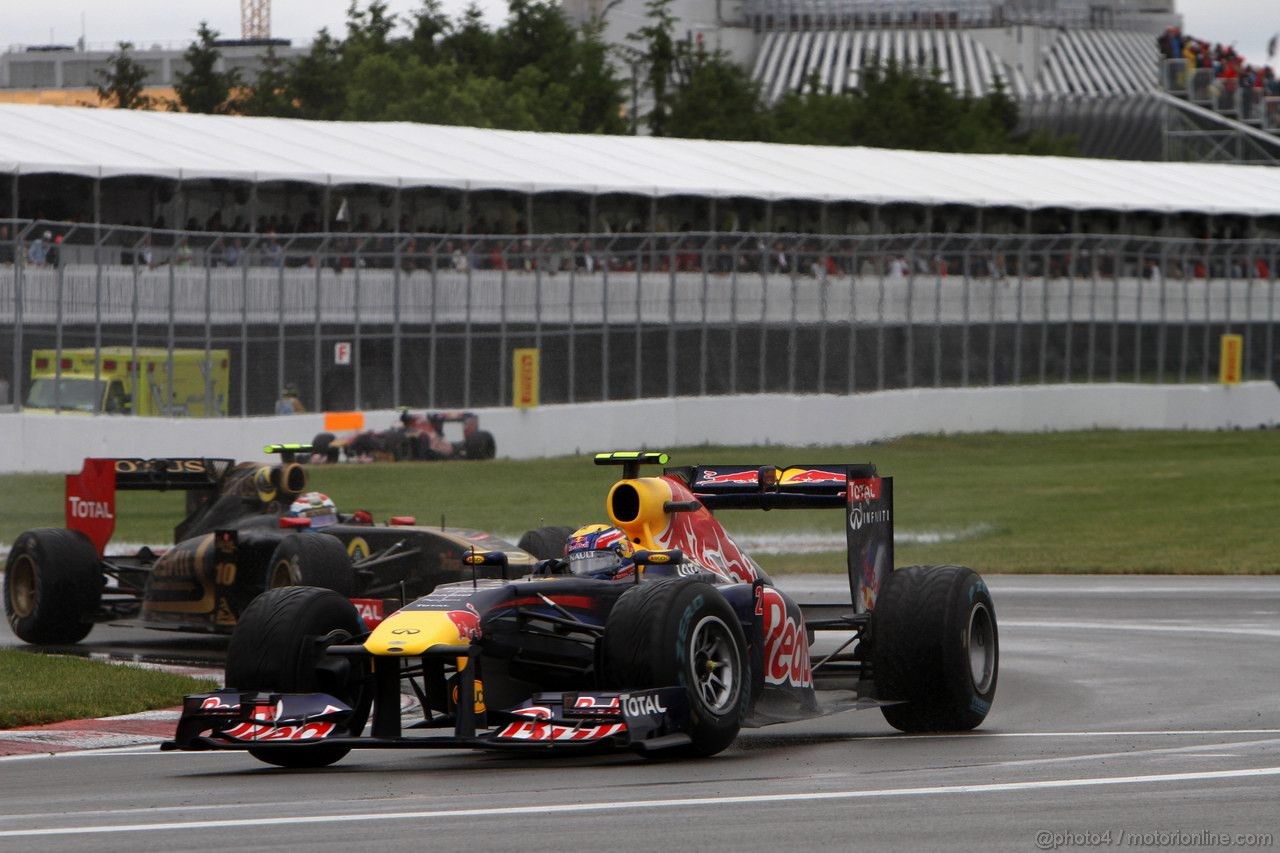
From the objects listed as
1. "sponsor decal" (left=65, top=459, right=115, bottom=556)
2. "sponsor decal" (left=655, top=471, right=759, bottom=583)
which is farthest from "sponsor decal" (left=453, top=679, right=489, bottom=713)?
"sponsor decal" (left=65, top=459, right=115, bottom=556)

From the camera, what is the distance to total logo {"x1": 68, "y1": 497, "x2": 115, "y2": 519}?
670 inches

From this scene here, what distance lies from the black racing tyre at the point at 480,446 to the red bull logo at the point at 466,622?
2534 cm

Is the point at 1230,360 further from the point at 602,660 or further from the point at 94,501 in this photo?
the point at 602,660

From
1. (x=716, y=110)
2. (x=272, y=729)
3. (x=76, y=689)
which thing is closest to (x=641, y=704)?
(x=272, y=729)

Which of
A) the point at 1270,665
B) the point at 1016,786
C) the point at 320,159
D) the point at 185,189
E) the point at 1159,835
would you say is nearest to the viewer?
the point at 1159,835

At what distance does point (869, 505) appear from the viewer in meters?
12.4

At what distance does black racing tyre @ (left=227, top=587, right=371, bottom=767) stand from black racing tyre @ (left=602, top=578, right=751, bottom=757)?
51.4 inches

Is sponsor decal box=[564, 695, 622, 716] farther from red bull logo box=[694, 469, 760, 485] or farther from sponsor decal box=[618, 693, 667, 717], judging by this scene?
red bull logo box=[694, 469, 760, 485]

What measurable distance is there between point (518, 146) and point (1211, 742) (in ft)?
130

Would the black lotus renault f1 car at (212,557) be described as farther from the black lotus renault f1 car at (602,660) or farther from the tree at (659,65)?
the tree at (659,65)

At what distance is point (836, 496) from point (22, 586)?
7349 mm

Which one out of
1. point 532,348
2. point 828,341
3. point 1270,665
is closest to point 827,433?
point 828,341

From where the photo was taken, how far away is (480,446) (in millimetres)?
35688

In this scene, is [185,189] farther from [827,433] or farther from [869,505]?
[869,505]
